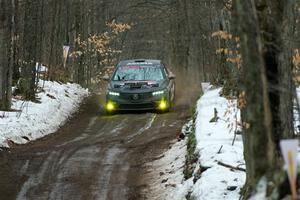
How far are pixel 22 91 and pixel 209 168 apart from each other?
1168 cm

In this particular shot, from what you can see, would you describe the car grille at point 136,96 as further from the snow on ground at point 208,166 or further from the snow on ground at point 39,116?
the snow on ground at point 208,166

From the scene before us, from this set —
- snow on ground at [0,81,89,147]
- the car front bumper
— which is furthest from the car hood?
snow on ground at [0,81,89,147]

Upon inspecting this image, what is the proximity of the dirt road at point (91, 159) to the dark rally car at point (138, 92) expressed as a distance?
1.57 feet

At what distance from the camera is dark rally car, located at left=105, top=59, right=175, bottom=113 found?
17172 mm

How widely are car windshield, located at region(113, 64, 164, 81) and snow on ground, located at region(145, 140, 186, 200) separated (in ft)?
20.1

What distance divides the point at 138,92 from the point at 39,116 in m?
3.33

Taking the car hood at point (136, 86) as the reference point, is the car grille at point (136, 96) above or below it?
below

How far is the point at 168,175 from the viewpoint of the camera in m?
9.52

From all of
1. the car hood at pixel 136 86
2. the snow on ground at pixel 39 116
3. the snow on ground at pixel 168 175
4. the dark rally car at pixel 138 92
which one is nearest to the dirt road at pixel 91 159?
the snow on ground at pixel 168 175

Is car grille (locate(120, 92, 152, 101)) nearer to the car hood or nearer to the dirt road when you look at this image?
the car hood

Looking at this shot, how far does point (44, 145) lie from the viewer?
12.9 metres

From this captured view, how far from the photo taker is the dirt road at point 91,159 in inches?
352

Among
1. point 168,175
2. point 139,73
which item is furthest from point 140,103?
point 168,175

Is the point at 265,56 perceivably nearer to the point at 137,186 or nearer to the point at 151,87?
the point at 137,186
